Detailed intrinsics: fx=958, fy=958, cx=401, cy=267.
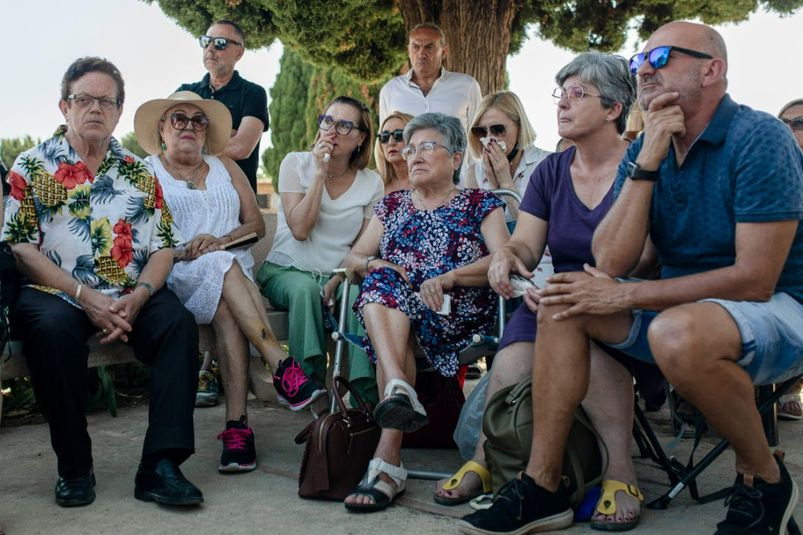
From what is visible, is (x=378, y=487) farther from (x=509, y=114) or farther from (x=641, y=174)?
(x=509, y=114)

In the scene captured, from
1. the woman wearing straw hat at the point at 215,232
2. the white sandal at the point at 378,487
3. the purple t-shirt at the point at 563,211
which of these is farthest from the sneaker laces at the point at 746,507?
the woman wearing straw hat at the point at 215,232

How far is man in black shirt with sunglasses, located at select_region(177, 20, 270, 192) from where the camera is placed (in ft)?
20.4

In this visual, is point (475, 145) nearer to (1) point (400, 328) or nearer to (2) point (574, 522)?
(1) point (400, 328)

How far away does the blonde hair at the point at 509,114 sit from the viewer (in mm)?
5398

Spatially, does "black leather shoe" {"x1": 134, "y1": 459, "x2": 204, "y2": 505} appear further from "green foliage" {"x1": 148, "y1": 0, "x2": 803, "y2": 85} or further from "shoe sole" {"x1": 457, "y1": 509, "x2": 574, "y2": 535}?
"green foliage" {"x1": 148, "y1": 0, "x2": 803, "y2": 85}

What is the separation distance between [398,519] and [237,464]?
99cm

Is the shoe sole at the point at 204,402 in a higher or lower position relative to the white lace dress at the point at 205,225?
lower

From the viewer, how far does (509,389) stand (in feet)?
12.3

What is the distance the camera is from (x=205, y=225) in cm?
504

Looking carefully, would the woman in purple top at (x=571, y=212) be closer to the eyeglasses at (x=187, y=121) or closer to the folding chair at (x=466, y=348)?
the folding chair at (x=466, y=348)

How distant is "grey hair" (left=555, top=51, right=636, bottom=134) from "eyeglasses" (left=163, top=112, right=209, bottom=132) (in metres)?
2.06

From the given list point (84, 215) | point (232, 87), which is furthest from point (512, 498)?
point (232, 87)

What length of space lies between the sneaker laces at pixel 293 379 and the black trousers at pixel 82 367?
46cm

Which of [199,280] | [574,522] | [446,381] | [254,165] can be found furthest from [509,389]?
[254,165]
